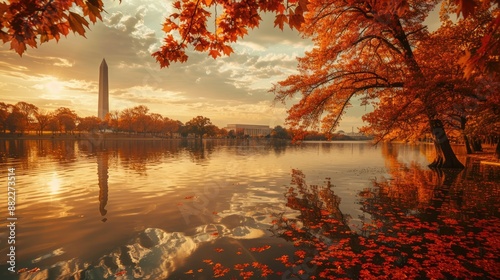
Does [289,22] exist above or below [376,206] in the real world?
above

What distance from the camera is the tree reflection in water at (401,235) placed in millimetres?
6038

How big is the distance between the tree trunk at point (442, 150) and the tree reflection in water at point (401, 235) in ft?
27.5

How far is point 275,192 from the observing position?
15125 millimetres

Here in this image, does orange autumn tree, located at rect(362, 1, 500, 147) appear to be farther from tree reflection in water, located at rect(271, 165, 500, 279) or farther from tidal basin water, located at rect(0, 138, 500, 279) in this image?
tree reflection in water, located at rect(271, 165, 500, 279)

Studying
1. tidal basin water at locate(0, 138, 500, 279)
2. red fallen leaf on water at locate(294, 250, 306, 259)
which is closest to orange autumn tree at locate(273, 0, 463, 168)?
tidal basin water at locate(0, 138, 500, 279)

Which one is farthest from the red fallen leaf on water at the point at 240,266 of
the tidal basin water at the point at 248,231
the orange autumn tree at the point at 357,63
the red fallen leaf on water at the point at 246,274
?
the orange autumn tree at the point at 357,63

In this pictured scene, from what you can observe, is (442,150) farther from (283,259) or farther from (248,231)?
(283,259)

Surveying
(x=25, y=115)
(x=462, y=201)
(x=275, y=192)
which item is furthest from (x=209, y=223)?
(x=25, y=115)

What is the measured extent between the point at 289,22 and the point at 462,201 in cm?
1301

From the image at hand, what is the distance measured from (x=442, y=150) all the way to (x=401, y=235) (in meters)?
20.6

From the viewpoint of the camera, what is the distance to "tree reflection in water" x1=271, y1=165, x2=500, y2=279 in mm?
6038

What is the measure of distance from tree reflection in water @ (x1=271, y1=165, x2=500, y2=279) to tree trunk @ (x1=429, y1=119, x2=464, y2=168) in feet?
27.5

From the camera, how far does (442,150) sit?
24.1 meters

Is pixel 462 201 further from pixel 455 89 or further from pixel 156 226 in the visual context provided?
pixel 156 226
